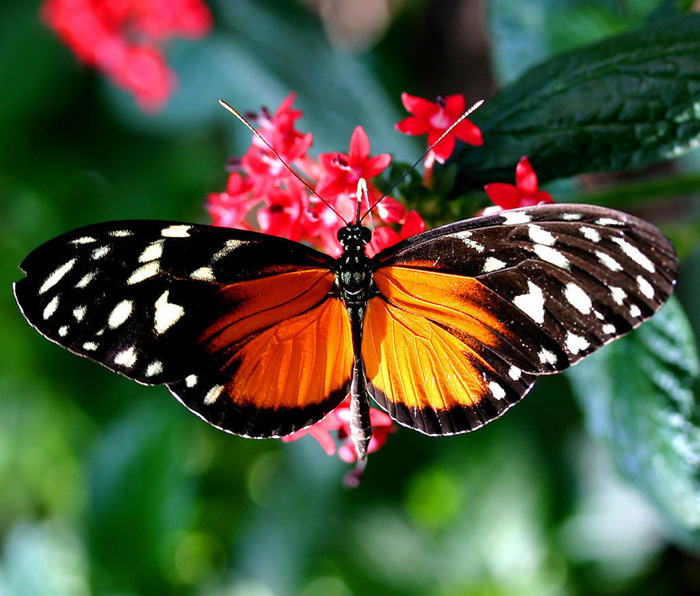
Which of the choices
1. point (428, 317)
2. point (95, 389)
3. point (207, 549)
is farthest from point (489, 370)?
point (95, 389)

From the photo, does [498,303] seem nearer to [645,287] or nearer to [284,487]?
[645,287]

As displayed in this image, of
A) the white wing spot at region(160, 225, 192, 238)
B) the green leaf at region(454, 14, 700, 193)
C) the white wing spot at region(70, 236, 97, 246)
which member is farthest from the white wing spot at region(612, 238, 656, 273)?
the white wing spot at region(70, 236, 97, 246)

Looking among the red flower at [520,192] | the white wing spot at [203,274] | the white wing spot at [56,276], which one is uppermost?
the red flower at [520,192]

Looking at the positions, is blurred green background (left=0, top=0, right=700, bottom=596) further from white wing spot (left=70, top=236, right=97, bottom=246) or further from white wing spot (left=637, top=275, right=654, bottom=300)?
white wing spot (left=637, top=275, right=654, bottom=300)

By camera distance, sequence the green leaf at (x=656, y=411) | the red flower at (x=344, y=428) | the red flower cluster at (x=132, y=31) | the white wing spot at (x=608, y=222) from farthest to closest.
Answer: the red flower cluster at (x=132, y=31)
the green leaf at (x=656, y=411)
the red flower at (x=344, y=428)
the white wing spot at (x=608, y=222)

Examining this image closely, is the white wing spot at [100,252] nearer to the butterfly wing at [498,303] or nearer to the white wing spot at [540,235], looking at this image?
the butterfly wing at [498,303]

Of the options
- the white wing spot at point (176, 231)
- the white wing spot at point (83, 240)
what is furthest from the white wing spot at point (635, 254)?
the white wing spot at point (83, 240)

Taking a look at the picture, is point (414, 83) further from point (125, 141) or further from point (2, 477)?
point (2, 477)
